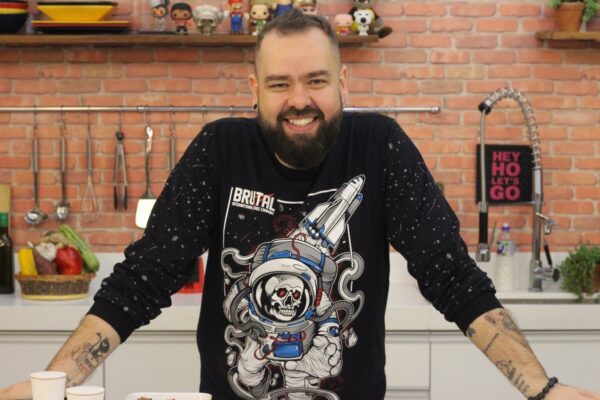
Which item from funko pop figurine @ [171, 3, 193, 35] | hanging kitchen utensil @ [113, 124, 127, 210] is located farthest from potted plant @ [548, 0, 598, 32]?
hanging kitchen utensil @ [113, 124, 127, 210]

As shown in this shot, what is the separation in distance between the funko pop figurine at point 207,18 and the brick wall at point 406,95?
12 cm

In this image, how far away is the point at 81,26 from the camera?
4059 millimetres

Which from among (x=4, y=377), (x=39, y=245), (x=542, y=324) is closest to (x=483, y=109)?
(x=542, y=324)

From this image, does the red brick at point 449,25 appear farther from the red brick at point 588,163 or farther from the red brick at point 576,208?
the red brick at point 576,208

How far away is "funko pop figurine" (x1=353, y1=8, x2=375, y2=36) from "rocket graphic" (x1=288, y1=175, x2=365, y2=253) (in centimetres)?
206

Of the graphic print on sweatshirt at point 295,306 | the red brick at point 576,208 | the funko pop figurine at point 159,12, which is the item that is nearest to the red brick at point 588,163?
the red brick at point 576,208

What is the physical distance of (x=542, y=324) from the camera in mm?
3535

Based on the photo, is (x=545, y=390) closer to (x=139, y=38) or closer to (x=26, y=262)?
(x=26, y=262)

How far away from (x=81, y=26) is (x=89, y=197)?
2.16ft

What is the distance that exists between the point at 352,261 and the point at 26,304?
1.79m

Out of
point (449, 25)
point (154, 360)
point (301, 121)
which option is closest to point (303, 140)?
point (301, 121)

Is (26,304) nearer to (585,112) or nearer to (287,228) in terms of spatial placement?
(287,228)

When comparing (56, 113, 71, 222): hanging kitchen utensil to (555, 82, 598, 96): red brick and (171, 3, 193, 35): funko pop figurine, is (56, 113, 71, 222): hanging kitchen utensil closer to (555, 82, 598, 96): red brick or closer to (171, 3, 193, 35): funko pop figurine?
(171, 3, 193, 35): funko pop figurine

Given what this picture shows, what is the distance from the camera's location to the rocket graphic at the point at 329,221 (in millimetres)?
2100
